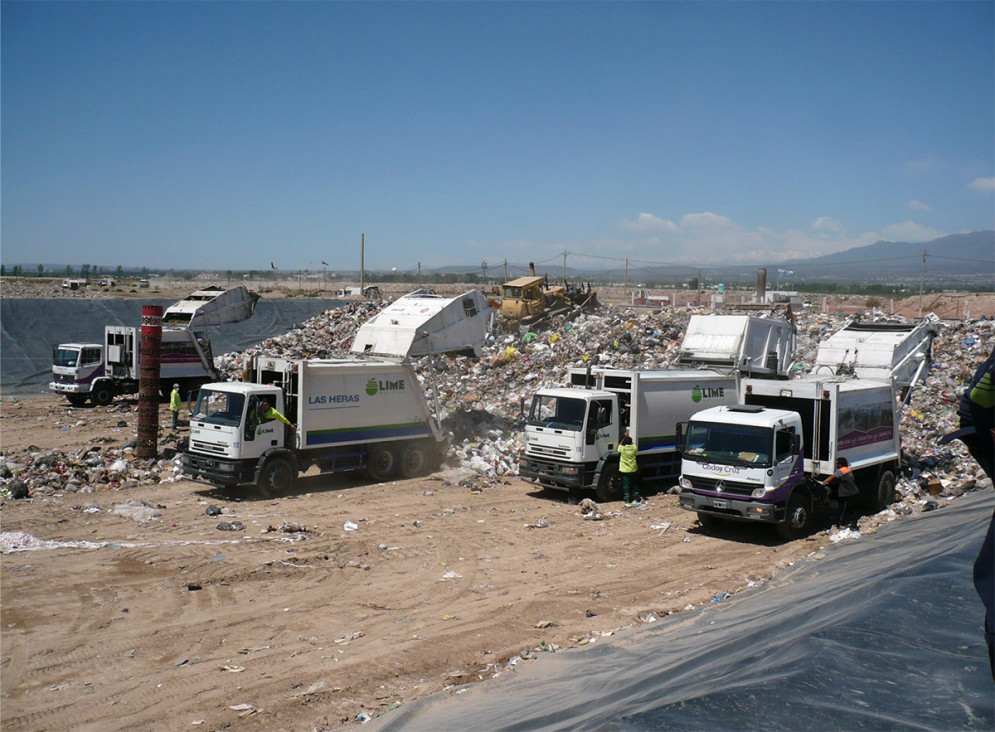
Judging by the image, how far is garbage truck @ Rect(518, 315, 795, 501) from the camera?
13.7m

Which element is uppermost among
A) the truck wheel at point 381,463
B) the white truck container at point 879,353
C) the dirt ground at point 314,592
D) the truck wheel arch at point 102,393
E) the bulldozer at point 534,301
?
the bulldozer at point 534,301

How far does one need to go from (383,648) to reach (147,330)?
11125 millimetres

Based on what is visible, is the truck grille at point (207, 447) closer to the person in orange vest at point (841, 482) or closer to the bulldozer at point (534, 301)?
the person in orange vest at point (841, 482)

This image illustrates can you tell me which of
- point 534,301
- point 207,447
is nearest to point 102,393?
point 207,447

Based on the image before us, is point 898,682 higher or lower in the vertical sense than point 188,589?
higher

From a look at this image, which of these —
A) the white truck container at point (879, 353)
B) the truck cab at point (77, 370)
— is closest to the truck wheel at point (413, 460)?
the white truck container at point (879, 353)

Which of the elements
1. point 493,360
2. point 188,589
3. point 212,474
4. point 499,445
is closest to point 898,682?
point 188,589

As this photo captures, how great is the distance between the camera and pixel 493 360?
2431cm

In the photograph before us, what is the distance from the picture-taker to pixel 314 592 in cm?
934

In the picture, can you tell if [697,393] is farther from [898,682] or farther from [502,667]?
[898,682]

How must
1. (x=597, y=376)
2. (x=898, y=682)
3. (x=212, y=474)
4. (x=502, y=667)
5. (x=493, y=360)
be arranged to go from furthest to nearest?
1. (x=493, y=360)
2. (x=597, y=376)
3. (x=212, y=474)
4. (x=502, y=667)
5. (x=898, y=682)

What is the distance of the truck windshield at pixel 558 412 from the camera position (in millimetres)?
13750

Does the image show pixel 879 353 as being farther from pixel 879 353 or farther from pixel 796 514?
pixel 796 514

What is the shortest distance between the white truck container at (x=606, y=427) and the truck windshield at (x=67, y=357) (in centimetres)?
1617
